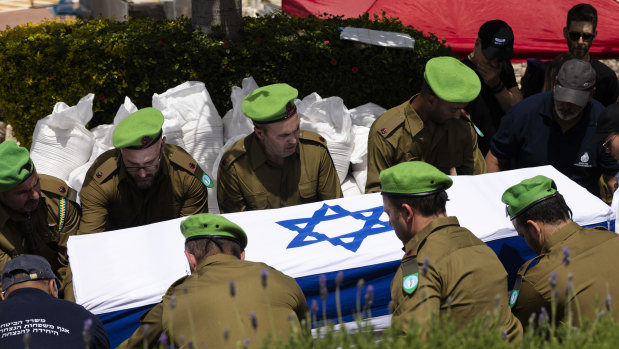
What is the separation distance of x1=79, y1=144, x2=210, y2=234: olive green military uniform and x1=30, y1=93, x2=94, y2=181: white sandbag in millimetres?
1168

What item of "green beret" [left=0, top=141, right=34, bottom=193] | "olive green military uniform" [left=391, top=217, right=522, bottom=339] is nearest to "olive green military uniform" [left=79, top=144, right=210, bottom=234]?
"green beret" [left=0, top=141, right=34, bottom=193]

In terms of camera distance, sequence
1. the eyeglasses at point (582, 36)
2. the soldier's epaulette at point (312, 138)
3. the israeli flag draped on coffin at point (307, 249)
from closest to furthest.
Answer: the israeli flag draped on coffin at point (307, 249) → the soldier's epaulette at point (312, 138) → the eyeglasses at point (582, 36)

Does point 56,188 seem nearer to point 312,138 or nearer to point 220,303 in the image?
point 312,138

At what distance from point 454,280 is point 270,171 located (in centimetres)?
167

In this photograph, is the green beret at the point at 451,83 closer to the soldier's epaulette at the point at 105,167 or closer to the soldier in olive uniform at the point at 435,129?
the soldier in olive uniform at the point at 435,129

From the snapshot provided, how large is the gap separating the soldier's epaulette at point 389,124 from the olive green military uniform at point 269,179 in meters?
0.35

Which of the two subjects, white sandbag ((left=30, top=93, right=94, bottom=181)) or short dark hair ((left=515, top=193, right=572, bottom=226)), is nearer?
short dark hair ((left=515, top=193, right=572, bottom=226))

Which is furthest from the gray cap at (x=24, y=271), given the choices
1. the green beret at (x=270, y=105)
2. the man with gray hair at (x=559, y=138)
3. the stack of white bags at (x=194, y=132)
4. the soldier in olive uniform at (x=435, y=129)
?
the man with gray hair at (x=559, y=138)

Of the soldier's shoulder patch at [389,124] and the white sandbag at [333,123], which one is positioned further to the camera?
the white sandbag at [333,123]

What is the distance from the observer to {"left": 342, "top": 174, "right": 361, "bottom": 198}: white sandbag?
17.7 feet

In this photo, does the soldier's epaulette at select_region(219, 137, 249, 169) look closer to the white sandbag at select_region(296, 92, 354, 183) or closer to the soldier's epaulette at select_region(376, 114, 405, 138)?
the soldier's epaulette at select_region(376, 114, 405, 138)

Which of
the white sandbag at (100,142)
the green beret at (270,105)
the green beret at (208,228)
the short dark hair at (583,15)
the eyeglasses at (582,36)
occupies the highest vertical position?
the short dark hair at (583,15)

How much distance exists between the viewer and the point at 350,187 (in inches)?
215

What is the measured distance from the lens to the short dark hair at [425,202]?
3.03 metres
